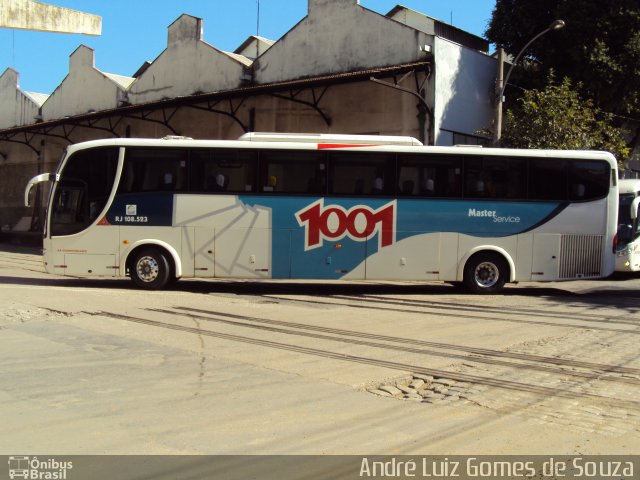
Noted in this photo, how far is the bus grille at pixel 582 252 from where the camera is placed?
14.8 metres

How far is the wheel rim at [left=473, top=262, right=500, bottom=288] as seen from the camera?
15.0 meters

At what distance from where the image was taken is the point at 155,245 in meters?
14.7

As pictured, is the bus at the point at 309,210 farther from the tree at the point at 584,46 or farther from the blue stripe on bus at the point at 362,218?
the tree at the point at 584,46

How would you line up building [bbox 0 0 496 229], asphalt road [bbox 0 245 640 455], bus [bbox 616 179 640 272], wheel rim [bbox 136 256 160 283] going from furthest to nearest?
building [bbox 0 0 496 229] → bus [bbox 616 179 640 272] → wheel rim [bbox 136 256 160 283] → asphalt road [bbox 0 245 640 455]

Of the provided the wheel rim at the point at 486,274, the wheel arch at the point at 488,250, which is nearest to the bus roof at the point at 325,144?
the wheel arch at the point at 488,250

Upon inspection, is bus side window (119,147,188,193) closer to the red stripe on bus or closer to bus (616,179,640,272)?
the red stripe on bus

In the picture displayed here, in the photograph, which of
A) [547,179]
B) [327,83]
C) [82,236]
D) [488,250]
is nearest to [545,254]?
[488,250]

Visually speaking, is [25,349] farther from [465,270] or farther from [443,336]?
[465,270]

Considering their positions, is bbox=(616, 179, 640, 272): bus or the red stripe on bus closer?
the red stripe on bus

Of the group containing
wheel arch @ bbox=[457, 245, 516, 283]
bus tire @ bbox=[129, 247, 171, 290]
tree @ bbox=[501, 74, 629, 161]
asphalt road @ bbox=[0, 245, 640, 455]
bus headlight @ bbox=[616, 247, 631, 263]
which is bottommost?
asphalt road @ bbox=[0, 245, 640, 455]

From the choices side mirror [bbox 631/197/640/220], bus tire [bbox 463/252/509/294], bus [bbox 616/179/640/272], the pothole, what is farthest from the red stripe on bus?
bus [bbox 616/179/640/272]

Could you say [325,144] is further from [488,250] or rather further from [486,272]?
[486,272]

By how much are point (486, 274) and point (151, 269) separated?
7.87 metres

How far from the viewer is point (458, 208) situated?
1476 cm
